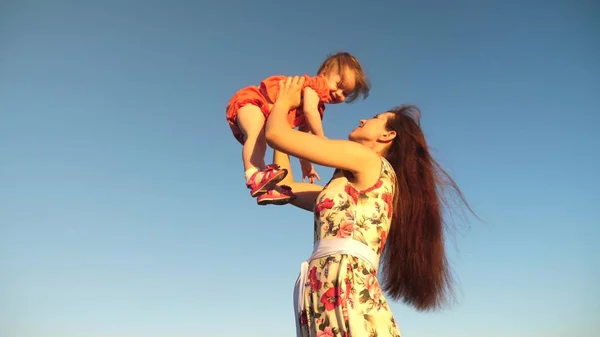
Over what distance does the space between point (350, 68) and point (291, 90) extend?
796 millimetres

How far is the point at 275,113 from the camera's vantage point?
3057 millimetres

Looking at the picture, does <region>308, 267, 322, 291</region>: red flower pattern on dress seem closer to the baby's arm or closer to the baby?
the baby

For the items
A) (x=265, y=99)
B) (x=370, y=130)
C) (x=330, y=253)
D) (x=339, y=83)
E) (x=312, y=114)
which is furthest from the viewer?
(x=339, y=83)

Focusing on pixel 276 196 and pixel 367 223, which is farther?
pixel 276 196

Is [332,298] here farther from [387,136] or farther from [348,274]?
[387,136]

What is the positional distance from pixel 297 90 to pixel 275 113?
65cm

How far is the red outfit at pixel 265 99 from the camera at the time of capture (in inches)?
149

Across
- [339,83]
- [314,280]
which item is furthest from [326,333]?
[339,83]

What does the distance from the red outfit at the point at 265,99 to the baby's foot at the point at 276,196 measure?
1.93ft

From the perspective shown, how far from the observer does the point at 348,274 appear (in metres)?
2.70

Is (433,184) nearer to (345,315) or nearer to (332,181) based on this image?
(332,181)

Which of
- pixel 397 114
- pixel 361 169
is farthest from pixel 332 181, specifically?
pixel 397 114

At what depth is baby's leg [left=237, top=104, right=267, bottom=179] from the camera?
3529 mm

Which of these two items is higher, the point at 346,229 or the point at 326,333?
the point at 346,229
